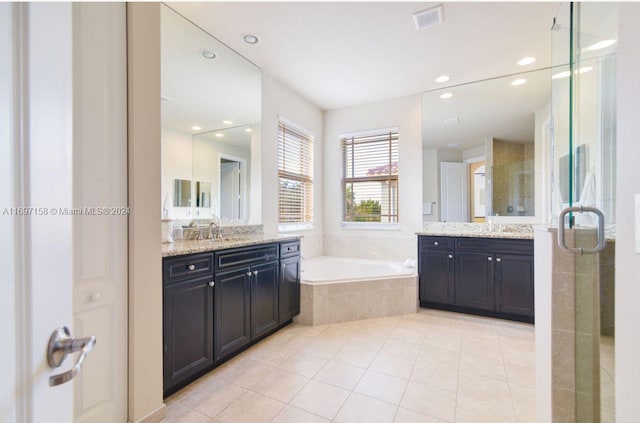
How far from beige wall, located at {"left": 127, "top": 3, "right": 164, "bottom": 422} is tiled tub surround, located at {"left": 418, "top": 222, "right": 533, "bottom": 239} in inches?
114

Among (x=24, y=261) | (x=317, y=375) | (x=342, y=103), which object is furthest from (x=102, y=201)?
(x=342, y=103)

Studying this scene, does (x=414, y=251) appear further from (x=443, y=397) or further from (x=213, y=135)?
(x=213, y=135)

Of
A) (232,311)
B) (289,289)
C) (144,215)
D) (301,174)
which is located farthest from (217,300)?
(301,174)

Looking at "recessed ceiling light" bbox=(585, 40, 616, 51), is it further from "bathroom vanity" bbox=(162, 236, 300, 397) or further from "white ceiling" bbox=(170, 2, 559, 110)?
"bathroom vanity" bbox=(162, 236, 300, 397)

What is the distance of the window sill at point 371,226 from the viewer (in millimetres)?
4000

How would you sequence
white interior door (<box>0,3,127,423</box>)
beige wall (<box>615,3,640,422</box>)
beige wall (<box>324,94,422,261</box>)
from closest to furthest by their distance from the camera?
white interior door (<box>0,3,127,423</box>) → beige wall (<box>615,3,640,422</box>) → beige wall (<box>324,94,422,261</box>)

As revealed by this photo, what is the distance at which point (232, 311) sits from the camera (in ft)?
7.09

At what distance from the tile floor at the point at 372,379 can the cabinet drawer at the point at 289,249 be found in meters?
0.77

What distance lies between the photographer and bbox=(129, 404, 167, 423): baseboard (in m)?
1.50

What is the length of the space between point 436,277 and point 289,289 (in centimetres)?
178

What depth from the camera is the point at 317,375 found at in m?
2.05

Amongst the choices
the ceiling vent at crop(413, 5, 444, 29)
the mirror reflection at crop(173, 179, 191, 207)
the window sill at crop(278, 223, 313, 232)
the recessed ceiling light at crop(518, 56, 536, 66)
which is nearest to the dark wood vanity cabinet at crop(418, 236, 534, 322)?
the window sill at crop(278, 223, 313, 232)

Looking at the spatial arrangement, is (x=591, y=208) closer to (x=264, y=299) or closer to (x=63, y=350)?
(x=63, y=350)

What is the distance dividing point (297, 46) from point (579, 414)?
313 centimetres
